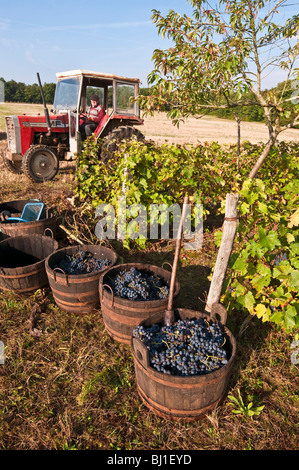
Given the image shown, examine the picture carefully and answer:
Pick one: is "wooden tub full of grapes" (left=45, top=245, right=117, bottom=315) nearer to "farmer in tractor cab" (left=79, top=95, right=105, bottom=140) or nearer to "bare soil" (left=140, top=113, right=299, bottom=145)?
"farmer in tractor cab" (left=79, top=95, right=105, bottom=140)

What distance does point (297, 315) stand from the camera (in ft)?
7.40

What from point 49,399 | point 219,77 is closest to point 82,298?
point 49,399

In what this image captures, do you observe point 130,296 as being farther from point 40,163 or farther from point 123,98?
point 123,98

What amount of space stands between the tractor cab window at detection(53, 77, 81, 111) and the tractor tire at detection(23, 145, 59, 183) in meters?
1.50

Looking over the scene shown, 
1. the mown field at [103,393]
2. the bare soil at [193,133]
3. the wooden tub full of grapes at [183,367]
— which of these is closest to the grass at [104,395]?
the mown field at [103,393]

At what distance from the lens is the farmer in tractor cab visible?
7949 mm

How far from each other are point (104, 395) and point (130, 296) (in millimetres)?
880

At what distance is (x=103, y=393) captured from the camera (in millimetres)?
2330

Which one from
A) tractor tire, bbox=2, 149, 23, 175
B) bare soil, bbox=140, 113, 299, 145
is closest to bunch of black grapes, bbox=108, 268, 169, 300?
tractor tire, bbox=2, 149, 23, 175

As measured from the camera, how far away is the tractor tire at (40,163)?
7.41 m

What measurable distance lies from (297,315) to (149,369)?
1.31 metres

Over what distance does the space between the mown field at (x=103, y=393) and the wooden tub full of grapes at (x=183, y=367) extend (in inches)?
6.5

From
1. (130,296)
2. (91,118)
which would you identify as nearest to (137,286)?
(130,296)

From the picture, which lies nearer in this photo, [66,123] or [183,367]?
[183,367]
